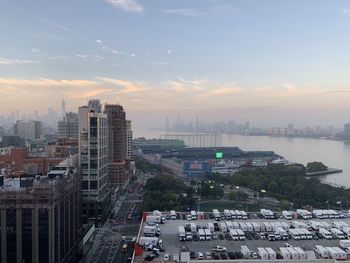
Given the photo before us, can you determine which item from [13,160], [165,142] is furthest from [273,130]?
[13,160]

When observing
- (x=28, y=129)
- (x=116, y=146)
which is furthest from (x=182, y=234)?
(x=28, y=129)

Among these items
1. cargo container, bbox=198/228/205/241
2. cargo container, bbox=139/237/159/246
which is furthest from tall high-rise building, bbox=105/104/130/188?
cargo container, bbox=139/237/159/246

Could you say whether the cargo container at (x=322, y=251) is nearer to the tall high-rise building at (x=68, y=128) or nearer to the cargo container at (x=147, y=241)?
the cargo container at (x=147, y=241)

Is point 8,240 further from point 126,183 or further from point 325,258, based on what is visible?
point 126,183

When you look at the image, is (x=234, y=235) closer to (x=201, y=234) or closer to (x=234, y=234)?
(x=234, y=234)

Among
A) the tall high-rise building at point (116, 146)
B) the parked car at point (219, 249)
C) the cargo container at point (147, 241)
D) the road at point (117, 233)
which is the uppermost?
the tall high-rise building at point (116, 146)

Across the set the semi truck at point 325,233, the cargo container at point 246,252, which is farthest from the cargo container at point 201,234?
the semi truck at point 325,233

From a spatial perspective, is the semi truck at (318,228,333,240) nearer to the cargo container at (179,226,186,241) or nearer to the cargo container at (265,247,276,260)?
the cargo container at (265,247,276,260)

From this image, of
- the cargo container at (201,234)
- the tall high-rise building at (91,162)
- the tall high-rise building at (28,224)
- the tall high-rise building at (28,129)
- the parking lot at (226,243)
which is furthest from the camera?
the tall high-rise building at (28,129)
